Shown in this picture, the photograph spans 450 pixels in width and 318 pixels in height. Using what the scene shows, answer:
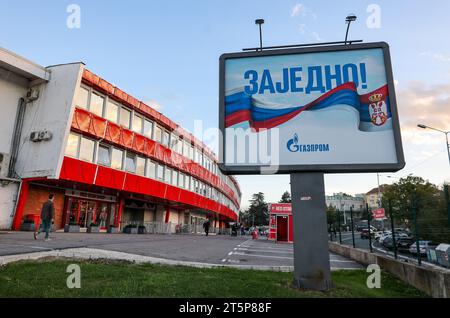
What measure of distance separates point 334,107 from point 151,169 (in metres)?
24.7

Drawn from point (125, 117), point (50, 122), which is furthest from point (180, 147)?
point (50, 122)

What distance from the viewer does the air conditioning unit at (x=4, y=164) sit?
19641 millimetres

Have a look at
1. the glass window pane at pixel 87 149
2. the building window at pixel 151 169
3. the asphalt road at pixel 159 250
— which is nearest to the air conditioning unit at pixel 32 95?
the glass window pane at pixel 87 149

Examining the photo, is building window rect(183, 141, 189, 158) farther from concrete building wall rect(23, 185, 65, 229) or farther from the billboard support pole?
the billboard support pole

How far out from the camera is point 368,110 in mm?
6715

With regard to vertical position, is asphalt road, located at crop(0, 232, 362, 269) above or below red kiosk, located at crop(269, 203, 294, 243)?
below

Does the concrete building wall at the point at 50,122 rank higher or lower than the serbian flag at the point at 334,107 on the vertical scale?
higher

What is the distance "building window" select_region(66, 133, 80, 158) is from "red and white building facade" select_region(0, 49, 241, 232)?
0.06 m

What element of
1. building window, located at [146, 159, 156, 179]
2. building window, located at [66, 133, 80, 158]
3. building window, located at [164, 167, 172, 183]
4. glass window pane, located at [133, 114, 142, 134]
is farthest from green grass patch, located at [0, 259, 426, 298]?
building window, located at [164, 167, 172, 183]

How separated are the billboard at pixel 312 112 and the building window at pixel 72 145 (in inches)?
657

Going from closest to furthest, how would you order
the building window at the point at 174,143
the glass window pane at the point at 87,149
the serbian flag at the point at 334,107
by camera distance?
1. the serbian flag at the point at 334,107
2. the glass window pane at the point at 87,149
3. the building window at the point at 174,143

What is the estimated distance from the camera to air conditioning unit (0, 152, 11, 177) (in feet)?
64.4

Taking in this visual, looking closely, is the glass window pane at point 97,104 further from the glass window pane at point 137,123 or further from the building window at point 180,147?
the building window at point 180,147
